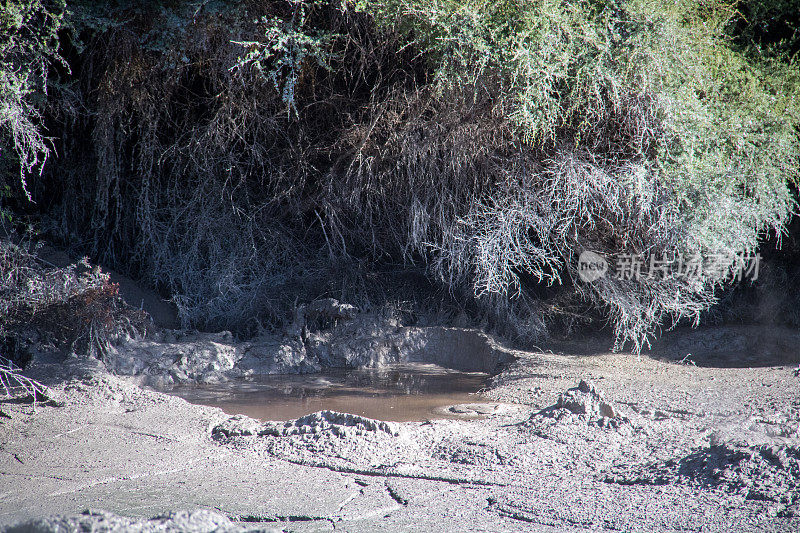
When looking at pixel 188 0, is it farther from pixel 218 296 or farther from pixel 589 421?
pixel 589 421

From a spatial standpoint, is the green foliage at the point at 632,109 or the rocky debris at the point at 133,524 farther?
the green foliage at the point at 632,109

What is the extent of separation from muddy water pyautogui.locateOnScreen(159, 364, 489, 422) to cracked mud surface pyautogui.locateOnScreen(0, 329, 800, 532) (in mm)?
481

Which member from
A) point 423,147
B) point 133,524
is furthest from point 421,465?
point 423,147

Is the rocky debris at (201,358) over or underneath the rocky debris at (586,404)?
underneath

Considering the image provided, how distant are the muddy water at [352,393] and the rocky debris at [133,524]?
9.65 ft

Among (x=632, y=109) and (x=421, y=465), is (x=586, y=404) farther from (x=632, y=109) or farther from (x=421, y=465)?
(x=632, y=109)

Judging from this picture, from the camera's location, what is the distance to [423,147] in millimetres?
6426

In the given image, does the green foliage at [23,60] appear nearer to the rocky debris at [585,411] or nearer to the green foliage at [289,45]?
the green foliage at [289,45]

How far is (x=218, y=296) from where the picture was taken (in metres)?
7.43

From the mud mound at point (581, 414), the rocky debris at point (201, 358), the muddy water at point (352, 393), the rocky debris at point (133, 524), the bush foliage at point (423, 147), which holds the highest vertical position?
the bush foliage at point (423, 147)

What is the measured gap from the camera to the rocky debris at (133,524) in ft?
6.45

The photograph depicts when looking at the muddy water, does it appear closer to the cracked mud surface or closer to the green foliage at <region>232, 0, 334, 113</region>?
the cracked mud surface

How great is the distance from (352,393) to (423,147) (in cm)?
252

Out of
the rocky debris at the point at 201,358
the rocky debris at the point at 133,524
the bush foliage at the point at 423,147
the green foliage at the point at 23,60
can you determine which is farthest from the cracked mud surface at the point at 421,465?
the green foliage at the point at 23,60
